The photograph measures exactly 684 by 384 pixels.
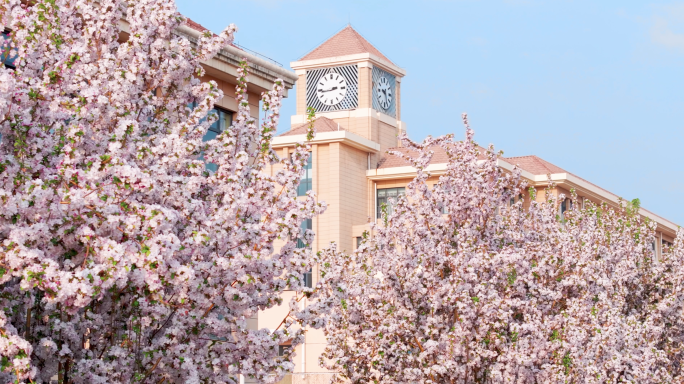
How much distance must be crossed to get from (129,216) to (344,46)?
64180 millimetres

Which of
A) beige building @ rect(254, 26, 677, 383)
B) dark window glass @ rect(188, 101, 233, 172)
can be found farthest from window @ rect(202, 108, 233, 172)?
beige building @ rect(254, 26, 677, 383)

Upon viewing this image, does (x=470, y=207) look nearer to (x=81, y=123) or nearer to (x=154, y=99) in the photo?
(x=154, y=99)

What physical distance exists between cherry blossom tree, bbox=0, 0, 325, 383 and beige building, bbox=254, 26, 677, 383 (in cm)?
4210

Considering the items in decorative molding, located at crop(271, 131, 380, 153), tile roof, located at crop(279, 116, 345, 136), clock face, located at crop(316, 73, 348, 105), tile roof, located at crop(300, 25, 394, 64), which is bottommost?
decorative molding, located at crop(271, 131, 380, 153)

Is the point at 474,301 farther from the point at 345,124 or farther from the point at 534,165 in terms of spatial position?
the point at 345,124

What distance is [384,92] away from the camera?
73500mm

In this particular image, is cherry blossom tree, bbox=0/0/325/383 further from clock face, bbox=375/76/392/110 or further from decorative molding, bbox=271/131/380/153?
clock face, bbox=375/76/392/110

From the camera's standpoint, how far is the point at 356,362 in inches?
778

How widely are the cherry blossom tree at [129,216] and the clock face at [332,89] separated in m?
58.1

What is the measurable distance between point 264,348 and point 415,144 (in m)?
11.1

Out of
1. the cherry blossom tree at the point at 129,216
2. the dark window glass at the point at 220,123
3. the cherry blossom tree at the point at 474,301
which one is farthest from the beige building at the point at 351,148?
the cherry blossom tree at the point at 129,216

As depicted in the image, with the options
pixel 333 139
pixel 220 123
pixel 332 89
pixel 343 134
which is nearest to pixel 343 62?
pixel 332 89

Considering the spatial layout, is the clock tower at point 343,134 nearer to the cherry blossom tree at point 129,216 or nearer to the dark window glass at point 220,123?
the dark window glass at point 220,123

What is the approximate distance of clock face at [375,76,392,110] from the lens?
2859 inches
